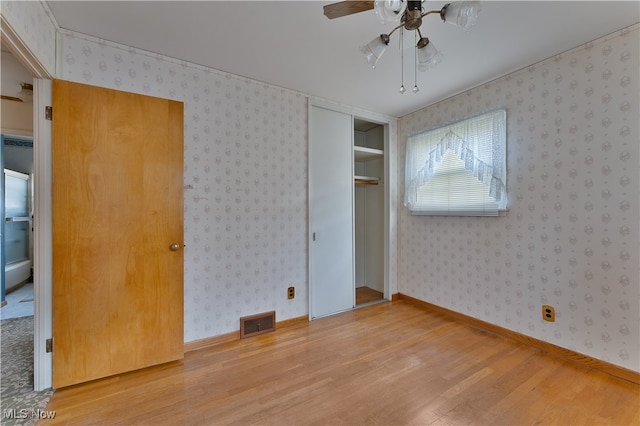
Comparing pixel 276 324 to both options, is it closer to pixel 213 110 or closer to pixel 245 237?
pixel 245 237

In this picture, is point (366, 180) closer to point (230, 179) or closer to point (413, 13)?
point (230, 179)

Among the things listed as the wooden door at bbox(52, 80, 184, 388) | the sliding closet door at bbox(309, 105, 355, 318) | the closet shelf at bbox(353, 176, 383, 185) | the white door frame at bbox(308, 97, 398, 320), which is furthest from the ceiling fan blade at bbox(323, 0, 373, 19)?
the white door frame at bbox(308, 97, 398, 320)

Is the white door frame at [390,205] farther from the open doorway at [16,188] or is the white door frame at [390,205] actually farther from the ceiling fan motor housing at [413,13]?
the open doorway at [16,188]

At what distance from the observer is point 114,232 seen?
1.83m

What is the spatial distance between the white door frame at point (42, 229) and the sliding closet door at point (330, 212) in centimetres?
202

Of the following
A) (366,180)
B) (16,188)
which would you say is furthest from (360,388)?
(16,188)

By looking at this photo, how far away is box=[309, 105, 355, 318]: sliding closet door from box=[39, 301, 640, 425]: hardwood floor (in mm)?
700

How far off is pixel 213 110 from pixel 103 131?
0.83 metres

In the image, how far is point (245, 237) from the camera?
8.08 feet

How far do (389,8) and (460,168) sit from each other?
207 cm

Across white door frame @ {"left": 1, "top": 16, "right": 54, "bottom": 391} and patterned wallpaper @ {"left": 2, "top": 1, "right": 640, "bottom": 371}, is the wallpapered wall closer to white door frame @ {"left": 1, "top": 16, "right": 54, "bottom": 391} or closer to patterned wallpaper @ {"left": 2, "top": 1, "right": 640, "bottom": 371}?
patterned wallpaper @ {"left": 2, "top": 1, "right": 640, "bottom": 371}

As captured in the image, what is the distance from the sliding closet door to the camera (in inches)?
114

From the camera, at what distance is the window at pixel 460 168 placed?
246 cm

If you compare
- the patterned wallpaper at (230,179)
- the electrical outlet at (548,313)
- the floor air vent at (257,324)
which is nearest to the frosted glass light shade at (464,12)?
the patterned wallpaper at (230,179)
